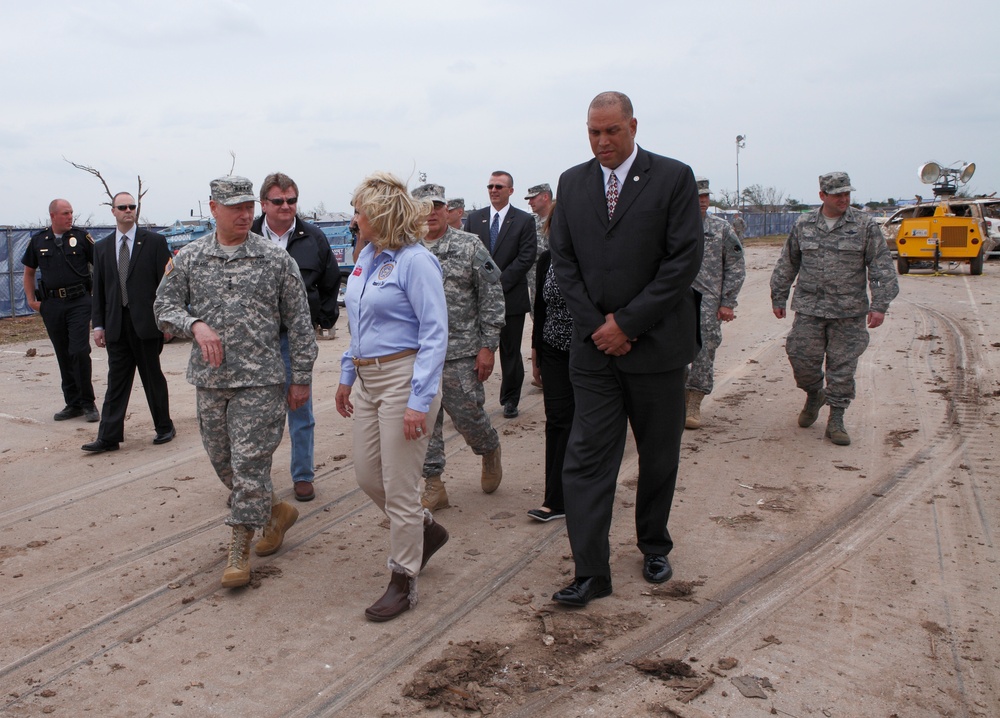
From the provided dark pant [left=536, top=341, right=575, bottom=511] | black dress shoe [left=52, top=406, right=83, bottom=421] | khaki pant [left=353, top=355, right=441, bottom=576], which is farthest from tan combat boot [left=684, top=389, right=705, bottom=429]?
black dress shoe [left=52, top=406, right=83, bottom=421]

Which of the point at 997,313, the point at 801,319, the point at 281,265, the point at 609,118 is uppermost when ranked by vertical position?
the point at 609,118

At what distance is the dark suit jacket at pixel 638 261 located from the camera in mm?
4070

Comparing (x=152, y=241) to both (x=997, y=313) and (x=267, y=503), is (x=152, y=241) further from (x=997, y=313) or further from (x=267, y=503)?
(x=997, y=313)

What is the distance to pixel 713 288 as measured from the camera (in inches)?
303

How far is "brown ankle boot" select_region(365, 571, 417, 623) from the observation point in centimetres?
404

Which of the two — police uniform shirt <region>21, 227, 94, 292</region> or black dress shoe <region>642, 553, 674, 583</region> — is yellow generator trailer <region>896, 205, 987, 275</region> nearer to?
police uniform shirt <region>21, 227, 94, 292</region>

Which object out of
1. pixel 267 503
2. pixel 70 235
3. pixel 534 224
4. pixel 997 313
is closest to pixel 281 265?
pixel 267 503

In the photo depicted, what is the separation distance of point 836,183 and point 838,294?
0.87 m

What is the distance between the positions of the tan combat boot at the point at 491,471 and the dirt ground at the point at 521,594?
8cm

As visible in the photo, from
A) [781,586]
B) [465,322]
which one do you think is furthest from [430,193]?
[781,586]

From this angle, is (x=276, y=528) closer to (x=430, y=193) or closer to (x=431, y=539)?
(x=431, y=539)

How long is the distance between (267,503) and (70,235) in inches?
206

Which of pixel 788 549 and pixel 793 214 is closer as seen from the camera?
pixel 788 549

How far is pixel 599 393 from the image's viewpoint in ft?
13.9
